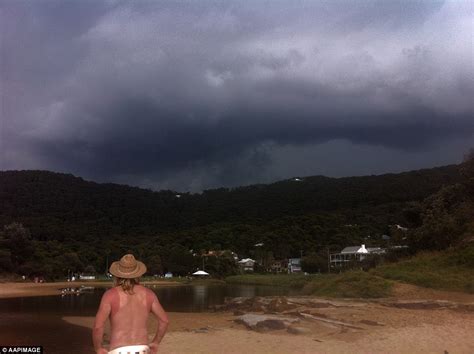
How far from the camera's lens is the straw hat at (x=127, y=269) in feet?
16.1

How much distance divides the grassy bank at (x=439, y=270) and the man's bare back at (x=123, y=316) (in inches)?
995

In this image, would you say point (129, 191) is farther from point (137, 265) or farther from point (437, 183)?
point (137, 265)

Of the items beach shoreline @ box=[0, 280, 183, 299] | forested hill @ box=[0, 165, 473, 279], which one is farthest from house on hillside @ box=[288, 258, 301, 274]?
beach shoreline @ box=[0, 280, 183, 299]

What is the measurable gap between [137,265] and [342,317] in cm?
1478

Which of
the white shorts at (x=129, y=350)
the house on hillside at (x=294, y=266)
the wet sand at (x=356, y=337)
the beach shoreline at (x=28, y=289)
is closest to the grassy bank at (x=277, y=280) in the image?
the house on hillside at (x=294, y=266)

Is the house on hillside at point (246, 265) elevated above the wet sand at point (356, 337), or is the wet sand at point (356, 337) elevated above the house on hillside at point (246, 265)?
the wet sand at point (356, 337)

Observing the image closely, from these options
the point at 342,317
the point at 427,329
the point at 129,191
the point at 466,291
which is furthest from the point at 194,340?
the point at 129,191

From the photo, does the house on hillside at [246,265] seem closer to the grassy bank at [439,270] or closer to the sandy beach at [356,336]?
the grassy bank at [439,270]

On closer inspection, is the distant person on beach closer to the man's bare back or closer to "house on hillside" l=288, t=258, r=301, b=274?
the man's bare back

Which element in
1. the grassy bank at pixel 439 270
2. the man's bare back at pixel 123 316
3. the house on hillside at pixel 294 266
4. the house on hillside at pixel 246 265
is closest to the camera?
the man's bare back at pixel 123 316

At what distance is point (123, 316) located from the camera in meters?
4.85

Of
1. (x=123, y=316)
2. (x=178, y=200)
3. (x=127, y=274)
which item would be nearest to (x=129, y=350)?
(x=123, y=316)

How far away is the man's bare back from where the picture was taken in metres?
4.84

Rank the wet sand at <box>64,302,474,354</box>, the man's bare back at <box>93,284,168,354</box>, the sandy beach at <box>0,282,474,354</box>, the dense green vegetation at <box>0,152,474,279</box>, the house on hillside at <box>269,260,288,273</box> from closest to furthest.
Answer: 1. the man's bare back at <box>93,284,168,354</box>
2. the wet sand at <box>64,302,474,354</box>
3. the sandy beach at <box>0,282,474,354</box>
4. the dense green vegetation at <box>0,152,474,279</box>
5. the house on hillside at <box>269,260,288,273</box>
